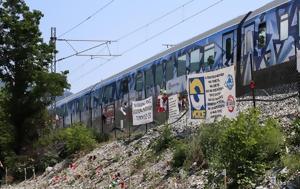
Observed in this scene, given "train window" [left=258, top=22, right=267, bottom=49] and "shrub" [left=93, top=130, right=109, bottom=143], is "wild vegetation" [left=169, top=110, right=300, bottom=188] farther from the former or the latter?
"shrub" [left=93, top=130, right=109, bottom=143]

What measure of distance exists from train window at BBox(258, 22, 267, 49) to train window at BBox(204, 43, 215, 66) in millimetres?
3614

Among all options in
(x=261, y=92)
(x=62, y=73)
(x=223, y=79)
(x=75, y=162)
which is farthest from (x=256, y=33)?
(x=62, y=73)

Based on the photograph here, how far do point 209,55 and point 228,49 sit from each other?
1563mm

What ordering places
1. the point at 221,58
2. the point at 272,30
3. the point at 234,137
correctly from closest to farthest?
the point at 234,137 < the point at 272,30 < the point at 221,58

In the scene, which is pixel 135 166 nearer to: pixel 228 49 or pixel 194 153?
pixel 194 153

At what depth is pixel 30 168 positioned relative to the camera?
29.4 metres

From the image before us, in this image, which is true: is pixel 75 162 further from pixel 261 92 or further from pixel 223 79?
pixel 223 79

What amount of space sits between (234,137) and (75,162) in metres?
14.1

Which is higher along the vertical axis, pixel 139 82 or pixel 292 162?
pixel 139 82

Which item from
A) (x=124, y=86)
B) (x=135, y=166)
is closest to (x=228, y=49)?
(x=135, y=166)

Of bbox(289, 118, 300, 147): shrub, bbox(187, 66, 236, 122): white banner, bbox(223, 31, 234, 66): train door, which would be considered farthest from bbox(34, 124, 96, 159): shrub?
bbox(289, 118, 300, 147): shrub

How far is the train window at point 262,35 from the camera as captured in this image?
22.4m

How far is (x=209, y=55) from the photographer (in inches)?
1043

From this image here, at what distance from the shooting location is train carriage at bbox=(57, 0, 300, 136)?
21.2 meters
